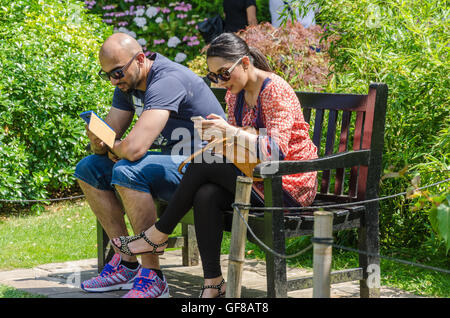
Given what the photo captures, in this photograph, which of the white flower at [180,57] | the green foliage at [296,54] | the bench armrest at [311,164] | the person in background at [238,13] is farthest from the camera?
the white flower at [180,57]

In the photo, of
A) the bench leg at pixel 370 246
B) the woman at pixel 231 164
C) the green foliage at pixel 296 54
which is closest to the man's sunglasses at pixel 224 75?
the woman at pixel 231 164

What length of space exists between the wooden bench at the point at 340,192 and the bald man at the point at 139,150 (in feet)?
0.99

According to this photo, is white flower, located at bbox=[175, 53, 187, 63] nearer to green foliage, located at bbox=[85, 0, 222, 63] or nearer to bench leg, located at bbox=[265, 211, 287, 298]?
green foliage, located at bbox=[85, 0, 222, 63]

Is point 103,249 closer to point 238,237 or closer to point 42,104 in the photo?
point 238,237

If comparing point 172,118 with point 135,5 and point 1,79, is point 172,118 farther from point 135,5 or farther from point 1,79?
point 135,5

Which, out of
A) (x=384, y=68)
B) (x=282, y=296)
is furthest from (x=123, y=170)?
(x=384, y=68)

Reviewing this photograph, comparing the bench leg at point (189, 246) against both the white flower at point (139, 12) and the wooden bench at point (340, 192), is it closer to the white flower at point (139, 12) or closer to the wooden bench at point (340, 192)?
the wooden bench at point (340, 192)

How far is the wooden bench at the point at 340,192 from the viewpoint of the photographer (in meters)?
3.11

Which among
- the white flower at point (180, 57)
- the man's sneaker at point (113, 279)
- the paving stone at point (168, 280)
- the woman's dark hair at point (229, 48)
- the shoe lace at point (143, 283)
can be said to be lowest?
the paving stone at point (168, 280)

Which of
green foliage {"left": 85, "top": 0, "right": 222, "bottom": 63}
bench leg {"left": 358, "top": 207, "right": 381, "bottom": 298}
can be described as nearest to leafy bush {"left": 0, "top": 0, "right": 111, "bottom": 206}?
bench leg {"left": 358, "top": 207, "right": 381, "bottom": 298}

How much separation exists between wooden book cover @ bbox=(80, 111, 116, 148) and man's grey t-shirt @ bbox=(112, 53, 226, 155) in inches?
8.7

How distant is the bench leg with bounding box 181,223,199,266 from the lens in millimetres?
4328

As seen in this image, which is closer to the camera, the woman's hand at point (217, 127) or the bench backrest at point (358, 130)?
the woman's hand at point (217, 127)
